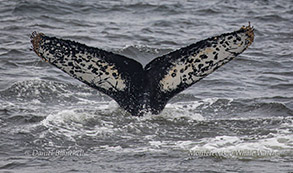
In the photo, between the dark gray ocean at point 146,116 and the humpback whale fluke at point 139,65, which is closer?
the dark gray ocean at point 146,116

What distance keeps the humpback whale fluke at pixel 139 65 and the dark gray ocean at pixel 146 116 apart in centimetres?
46

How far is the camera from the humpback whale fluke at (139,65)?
8656 millimetres

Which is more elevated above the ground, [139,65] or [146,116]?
[139,65]

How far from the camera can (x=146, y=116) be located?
32.1 feet

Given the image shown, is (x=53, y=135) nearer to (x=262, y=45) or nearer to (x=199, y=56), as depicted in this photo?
(x=199, y=56)

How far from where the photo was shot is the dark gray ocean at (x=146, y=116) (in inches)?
306

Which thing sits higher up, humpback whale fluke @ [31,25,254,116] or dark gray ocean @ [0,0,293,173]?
humpback whale fluke @ [31,25,254,116]

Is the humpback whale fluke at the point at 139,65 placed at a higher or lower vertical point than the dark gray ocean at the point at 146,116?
higher

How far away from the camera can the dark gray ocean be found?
25.5 feet

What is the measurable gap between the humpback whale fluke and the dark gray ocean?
458mm

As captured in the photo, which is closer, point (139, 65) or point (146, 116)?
point (139, 65)

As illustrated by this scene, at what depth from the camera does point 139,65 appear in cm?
912

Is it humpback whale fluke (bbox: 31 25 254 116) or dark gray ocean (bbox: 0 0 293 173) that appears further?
humpback whale fluke (bbox: 31 25 254 116)

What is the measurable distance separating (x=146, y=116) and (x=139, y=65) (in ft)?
3.45
